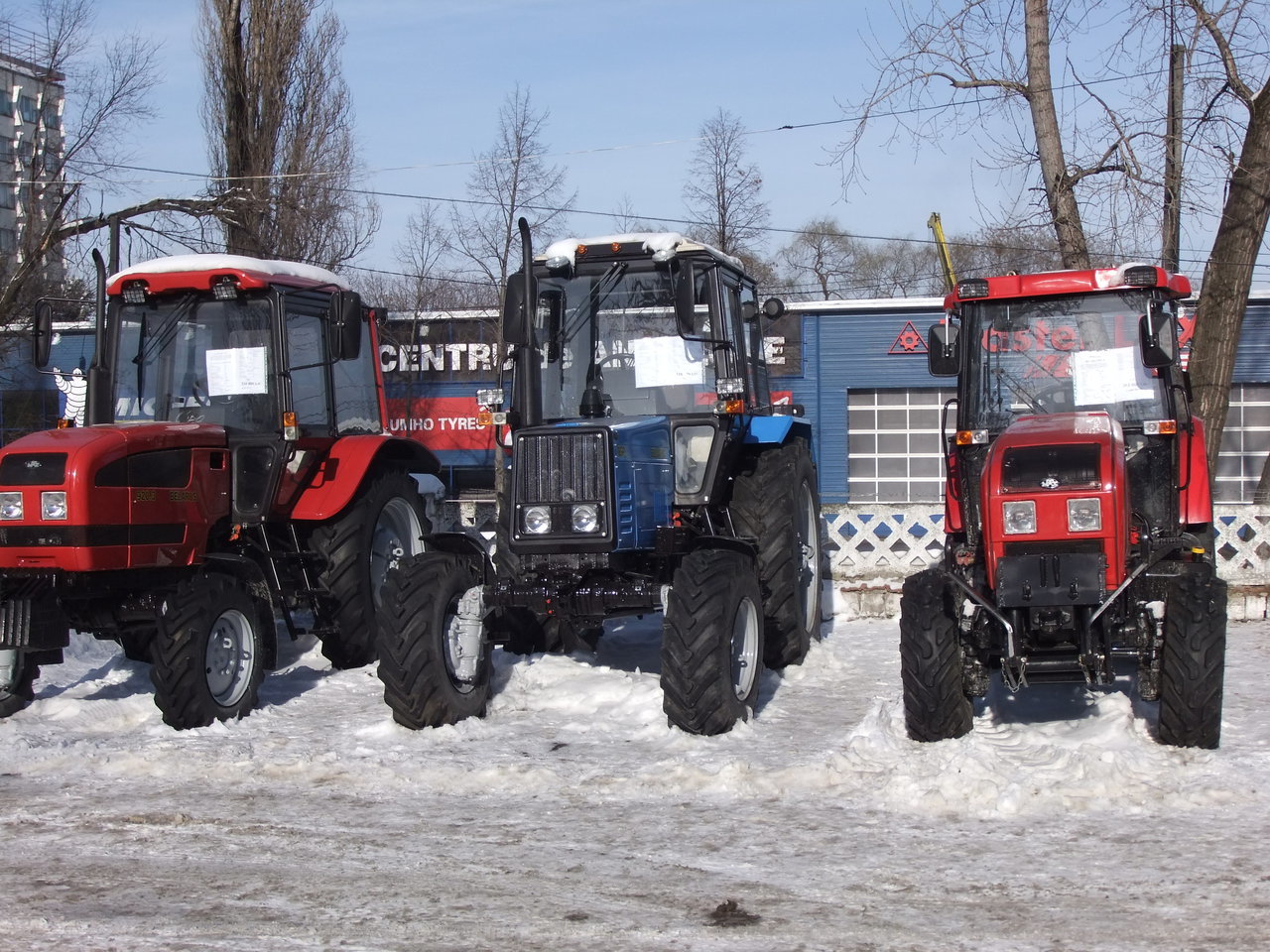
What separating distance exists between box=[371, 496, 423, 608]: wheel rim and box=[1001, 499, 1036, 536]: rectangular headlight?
14.5 feet

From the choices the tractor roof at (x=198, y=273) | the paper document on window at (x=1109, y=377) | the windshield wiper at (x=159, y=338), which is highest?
the tractor roof at (x=198, y=273)

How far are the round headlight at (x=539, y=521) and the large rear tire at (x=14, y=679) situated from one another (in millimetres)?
2872

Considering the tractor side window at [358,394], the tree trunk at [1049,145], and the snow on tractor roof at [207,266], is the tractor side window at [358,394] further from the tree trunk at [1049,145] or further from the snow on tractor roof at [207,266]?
the tree trunk at [1049,145]

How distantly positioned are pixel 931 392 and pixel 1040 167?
42.3 ft

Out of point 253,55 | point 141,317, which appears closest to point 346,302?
point 141,317

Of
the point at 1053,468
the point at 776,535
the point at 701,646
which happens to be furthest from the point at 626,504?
the point at 1053,468

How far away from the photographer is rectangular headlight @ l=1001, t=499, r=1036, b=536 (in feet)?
20.3

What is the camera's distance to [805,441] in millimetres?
9750

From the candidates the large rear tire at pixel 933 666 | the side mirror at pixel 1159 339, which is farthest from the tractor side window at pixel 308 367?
the side mirror at pixel 1159 339

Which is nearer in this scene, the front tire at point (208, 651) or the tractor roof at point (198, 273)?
the front tire at point (208, 651)

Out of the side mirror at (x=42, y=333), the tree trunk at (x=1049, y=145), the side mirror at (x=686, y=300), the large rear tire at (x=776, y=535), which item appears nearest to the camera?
the side mirror at (x=686, y=300)

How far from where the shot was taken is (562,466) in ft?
23.4

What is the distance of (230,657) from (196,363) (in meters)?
2.08

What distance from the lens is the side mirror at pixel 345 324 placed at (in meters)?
8.45
